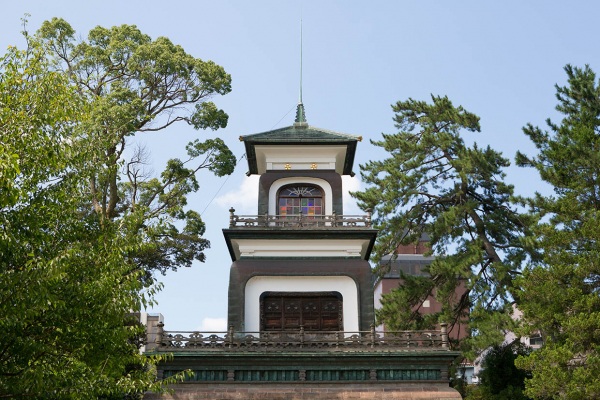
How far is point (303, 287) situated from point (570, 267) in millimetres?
8966

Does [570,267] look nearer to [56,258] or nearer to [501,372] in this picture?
[501,372]

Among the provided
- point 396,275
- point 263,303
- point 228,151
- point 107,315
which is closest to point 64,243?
point 107,315

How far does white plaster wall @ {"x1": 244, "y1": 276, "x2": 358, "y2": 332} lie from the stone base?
10.1 feet

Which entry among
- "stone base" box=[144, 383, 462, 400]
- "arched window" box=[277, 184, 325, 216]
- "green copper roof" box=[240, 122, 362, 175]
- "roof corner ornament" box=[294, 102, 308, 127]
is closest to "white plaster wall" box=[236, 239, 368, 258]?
"arched window" box=[277, 184, 325, 216]

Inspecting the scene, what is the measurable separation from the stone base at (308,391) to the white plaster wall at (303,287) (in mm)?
3069

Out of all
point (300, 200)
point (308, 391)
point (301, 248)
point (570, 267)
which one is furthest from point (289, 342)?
point (570, 267)

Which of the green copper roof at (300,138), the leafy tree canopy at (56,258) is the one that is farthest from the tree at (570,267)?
the leafy tree canopy at (56,258)

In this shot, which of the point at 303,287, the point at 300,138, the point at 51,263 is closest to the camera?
the point at 51,263

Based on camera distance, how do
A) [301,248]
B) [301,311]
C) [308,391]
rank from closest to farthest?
[308,391] < [301,311] < [301,248]

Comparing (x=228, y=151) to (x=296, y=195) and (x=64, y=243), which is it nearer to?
(x=296, y=195)

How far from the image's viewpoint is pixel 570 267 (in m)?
22.1

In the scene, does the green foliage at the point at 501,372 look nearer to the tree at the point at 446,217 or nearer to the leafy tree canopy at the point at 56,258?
the tree at the point at 446,217

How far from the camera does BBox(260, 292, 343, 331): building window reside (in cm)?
2222

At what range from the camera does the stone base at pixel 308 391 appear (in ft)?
63.5
